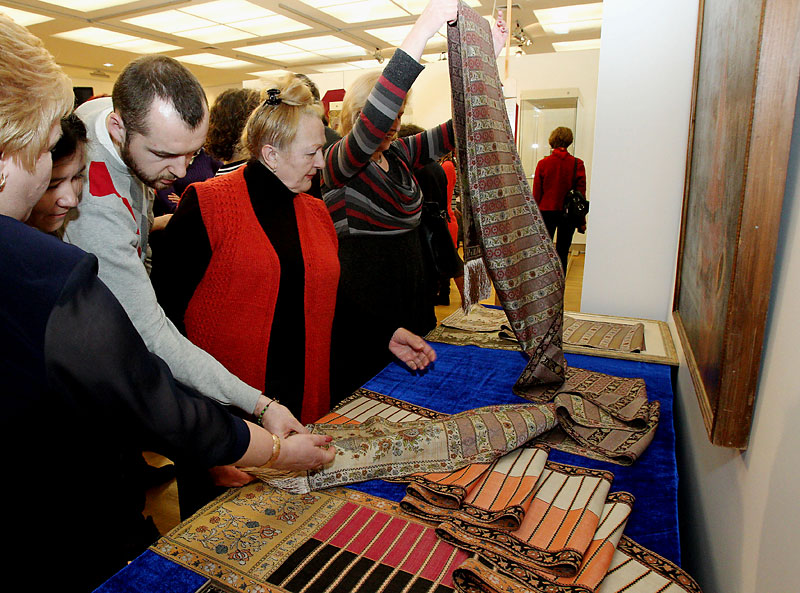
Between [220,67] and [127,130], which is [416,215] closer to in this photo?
[127,130]

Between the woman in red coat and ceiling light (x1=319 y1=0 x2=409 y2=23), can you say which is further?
ceiling light (x1=319 y1=0 x2=409 y2=23)

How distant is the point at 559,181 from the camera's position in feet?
19.0

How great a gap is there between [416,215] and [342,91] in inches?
255

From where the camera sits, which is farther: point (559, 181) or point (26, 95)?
point (559, 181)

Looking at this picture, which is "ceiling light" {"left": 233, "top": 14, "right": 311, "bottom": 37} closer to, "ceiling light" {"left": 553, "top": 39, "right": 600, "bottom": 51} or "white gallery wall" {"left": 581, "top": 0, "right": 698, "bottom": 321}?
"ceiling light" {"left": 553, "top": 39, "right": 600, "bottom": 51}

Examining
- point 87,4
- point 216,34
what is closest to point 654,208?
point 87,4

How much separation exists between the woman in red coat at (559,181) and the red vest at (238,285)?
4.63 m

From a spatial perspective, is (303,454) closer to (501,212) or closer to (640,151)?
(501,212)

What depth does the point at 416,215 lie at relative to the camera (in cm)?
220

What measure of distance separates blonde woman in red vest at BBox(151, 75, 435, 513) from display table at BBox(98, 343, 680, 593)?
0.92 feet

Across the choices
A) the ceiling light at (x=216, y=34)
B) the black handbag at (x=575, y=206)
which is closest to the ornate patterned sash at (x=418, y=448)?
the black handbag at (x=575, y=206)

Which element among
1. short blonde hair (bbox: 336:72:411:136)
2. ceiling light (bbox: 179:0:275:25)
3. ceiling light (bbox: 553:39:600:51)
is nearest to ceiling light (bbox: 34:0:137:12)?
ceiling light (bbox: 179:0:275:25)

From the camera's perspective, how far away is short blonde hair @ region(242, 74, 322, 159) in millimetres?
1583

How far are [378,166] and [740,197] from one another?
1336 millimetres
